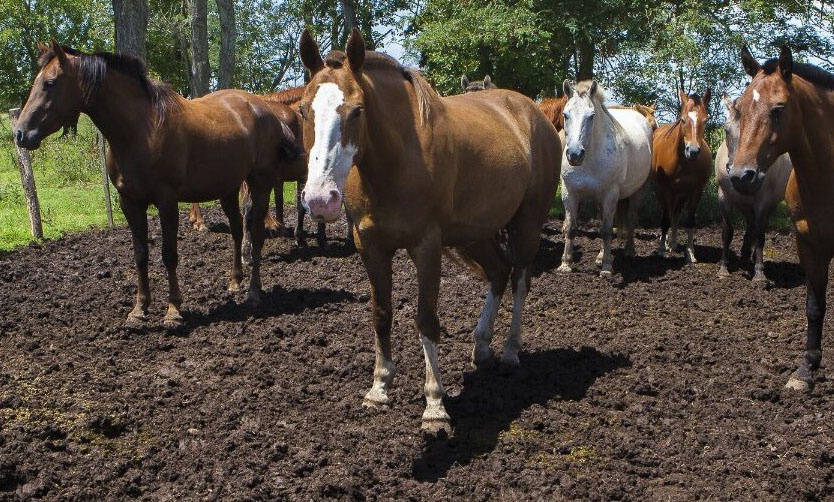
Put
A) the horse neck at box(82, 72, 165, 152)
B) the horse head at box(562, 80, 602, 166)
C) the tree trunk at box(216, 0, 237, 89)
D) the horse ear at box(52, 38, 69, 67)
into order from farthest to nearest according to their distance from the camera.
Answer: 1. the tree trunk at box(216, 0, 237, 89)
2. the horse head at box(562, 80, 602, 166)
3. the horse neck at box(82, 72, 165, 152)
4. the horse ear at box(52, 38, 69, 67)

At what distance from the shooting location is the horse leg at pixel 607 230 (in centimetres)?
881

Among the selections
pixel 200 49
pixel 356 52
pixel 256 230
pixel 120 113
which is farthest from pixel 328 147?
pixel 200 49

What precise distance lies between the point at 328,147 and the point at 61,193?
1383cm

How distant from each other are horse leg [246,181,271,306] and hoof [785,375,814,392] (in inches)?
176

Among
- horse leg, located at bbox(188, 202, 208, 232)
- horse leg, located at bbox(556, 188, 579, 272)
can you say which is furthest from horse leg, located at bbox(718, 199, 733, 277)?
horse leg, located at bbox(188, 202, 208, 232)

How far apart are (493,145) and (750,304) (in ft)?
12.4

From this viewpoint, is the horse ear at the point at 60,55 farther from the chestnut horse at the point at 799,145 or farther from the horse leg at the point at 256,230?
the chestnut horse at the point at 799,145

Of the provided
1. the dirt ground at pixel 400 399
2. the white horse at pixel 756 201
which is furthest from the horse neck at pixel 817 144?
the white horse at pixel 756 201

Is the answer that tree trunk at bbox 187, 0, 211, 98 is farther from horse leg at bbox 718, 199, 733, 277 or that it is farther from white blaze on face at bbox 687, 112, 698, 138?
horse leg at bbox 718, 199, 733, 277

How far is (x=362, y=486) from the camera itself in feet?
12.5

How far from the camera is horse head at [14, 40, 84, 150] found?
6.33 metres

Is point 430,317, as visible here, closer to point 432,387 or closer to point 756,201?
point 432,387

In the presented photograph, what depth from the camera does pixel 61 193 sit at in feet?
51.9

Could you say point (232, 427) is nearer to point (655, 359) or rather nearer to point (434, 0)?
point (655, 359)
